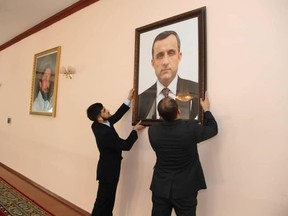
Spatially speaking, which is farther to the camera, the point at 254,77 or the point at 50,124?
the point at 50,124

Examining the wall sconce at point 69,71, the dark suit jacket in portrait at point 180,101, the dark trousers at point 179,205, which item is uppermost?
the wall sconce at point 69,71

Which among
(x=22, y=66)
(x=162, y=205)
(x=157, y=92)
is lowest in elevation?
(x=162, y=205)

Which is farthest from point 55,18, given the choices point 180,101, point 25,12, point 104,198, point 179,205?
point 179,205

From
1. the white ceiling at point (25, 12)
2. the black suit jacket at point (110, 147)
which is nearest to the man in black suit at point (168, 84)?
the black suit jacket at point (110, 147)

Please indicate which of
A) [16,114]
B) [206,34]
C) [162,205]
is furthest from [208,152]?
[16,114]

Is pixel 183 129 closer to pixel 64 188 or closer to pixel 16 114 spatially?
pixel 64 188

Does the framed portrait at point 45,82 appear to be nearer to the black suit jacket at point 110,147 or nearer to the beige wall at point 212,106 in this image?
the beige wall at point 212,106

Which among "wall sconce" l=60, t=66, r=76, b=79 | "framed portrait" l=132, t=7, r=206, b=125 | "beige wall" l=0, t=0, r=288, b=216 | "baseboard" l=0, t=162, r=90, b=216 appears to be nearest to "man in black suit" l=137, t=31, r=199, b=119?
"framed portrait" l=132, t=7, r=206, b=125

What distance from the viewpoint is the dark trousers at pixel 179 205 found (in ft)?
5.63

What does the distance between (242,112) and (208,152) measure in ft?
1.41

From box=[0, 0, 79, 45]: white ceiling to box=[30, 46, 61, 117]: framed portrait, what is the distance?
598 millimetres

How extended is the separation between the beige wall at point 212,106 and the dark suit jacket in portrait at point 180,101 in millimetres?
157

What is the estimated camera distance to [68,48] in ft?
12.2

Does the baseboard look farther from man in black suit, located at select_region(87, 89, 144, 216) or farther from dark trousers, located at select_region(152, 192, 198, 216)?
dark trousers, located at select_region(152, 192, 198, 216)
